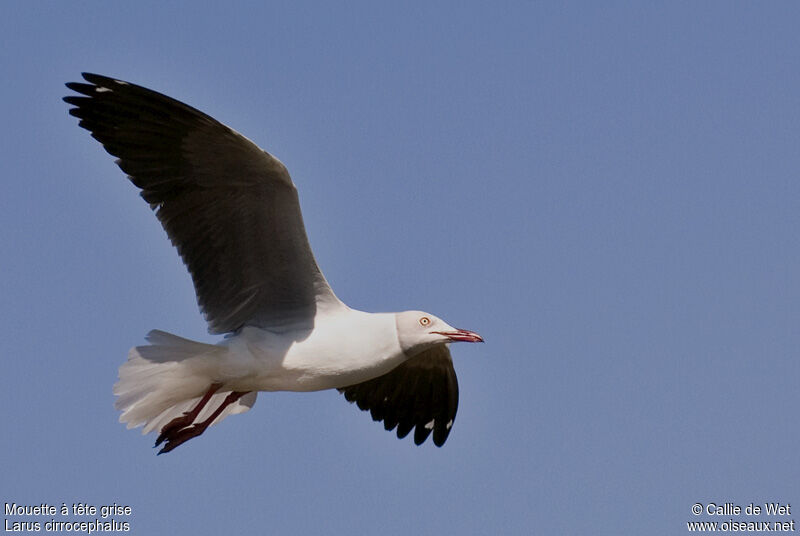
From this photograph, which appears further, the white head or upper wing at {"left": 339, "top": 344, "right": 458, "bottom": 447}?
upper wing at {"left": 339, "top": 344, "right": 458, "bottom": 447}

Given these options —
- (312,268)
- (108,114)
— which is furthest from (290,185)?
(108,114)

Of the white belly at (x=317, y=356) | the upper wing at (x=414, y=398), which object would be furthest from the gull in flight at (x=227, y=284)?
the upper wing at (x=414, y=398)

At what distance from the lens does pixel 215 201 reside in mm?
10492

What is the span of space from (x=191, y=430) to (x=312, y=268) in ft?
4.62

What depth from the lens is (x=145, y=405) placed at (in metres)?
10.7

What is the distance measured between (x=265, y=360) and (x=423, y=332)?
108cm

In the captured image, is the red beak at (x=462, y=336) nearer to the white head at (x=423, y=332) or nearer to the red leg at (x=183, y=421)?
the white head at (x=423, y=332)

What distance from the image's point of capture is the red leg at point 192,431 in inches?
420

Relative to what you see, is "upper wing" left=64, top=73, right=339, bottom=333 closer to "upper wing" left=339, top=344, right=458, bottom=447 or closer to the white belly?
the white belly

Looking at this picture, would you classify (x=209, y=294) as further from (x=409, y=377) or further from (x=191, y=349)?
(x=409, y=377)

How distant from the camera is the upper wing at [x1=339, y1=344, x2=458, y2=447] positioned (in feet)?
40.4

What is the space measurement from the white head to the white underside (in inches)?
2.4

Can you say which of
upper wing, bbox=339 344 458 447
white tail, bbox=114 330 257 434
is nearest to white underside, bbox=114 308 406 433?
white tail, bbox=114 330 257 434

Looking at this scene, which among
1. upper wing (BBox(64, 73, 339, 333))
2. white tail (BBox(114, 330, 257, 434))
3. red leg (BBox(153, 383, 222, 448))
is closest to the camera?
upper wing (BBox(64, 73, 339, 333))
